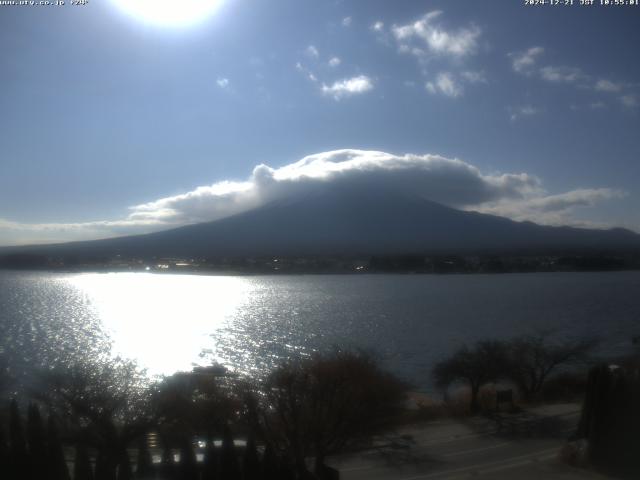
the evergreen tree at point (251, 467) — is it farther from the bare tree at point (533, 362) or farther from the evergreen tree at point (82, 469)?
the bare tree at point (533, 362)

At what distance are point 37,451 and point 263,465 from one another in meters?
2.33

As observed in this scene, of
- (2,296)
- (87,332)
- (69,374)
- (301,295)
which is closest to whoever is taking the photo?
(69,374)

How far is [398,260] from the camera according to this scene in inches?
2183

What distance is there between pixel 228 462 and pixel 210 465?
7.7 inches

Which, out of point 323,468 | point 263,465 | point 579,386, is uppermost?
point 263,465

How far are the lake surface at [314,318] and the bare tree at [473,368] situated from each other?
1506 mm

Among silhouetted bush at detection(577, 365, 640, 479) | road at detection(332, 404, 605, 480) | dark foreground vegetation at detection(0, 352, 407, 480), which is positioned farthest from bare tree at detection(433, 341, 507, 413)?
silhouetted bush at detection(577, 365, 640, 479)

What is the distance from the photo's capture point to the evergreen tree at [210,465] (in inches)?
233

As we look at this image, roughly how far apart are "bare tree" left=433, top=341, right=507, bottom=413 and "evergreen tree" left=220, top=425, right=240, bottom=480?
904cm

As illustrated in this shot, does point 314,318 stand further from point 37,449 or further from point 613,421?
point 37,449

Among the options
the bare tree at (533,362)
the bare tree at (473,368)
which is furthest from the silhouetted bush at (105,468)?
the bare tree at (533,362)

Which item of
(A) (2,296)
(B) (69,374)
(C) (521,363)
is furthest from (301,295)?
(B) (69,374)

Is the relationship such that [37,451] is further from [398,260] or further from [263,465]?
[398,260]

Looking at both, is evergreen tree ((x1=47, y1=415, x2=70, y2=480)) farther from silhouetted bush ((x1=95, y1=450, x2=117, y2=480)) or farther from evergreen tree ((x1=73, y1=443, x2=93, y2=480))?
silhouetted bush ((x1=95, y1=450, x2=117, y2=480))
